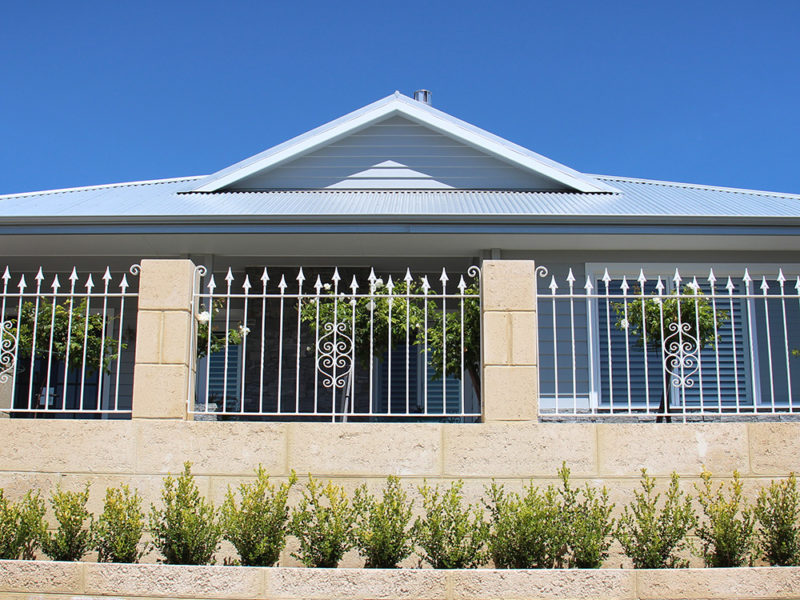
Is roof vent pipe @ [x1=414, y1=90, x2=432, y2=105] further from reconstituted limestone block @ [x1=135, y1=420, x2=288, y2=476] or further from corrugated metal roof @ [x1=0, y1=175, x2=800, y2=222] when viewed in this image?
reconstituted limestone block @ [x1=135, y1=420, x2=288, y2=476]

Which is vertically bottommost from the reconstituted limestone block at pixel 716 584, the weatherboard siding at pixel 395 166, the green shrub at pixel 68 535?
the reconstituted limestone block at pixel 716 584

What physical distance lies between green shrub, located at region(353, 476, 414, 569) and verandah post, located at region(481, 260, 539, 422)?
3.20 ft

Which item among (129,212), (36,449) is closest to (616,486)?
(36,449)

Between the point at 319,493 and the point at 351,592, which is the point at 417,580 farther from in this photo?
the point at 319,493

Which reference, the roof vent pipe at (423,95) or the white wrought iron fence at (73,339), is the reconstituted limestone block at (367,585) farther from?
the roof vent pipe at (423,95)

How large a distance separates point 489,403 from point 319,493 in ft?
4.43

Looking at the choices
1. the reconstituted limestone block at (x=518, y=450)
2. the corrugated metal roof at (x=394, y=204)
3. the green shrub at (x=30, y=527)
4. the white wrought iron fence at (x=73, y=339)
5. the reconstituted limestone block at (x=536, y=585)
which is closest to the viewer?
the reconstituted limestone block at (x=536, y=585)

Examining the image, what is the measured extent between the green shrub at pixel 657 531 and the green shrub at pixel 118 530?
3120 mm

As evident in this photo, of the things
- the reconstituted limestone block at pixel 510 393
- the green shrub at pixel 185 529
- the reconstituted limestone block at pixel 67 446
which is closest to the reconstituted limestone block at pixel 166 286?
the reconstituted limestone block at pixel 67 446

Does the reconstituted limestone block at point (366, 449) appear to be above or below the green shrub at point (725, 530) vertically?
above

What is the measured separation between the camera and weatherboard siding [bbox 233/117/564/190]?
1182cm

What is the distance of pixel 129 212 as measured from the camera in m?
9.98

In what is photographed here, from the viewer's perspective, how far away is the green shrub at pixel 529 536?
16.8ft

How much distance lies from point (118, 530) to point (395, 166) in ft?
25.4
